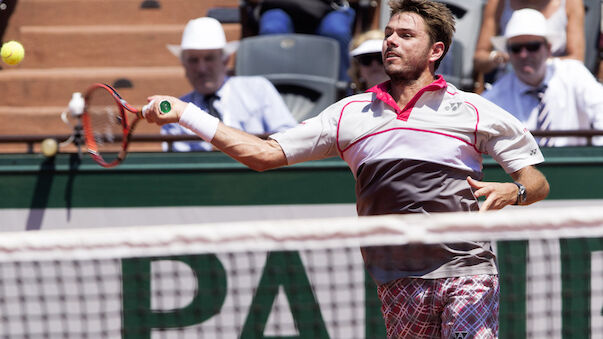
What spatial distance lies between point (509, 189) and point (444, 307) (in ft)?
1.61

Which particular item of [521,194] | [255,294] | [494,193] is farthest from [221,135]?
[255,294]

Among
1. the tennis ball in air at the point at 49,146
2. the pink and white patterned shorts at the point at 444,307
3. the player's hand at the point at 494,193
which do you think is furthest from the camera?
the tennis ball in air at the point at 49,146

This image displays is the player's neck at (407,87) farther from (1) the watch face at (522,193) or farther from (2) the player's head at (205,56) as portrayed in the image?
(2) the player's head at (205,56)

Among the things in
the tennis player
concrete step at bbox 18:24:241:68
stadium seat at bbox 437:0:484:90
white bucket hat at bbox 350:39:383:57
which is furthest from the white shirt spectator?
the tennis player

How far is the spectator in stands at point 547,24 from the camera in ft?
18.3

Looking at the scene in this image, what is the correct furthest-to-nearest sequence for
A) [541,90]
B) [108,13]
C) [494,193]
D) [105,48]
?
[108,13], [105,48], [541,90], [494,193]

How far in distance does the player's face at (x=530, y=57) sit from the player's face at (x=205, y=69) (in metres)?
1.82

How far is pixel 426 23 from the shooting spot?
313cm

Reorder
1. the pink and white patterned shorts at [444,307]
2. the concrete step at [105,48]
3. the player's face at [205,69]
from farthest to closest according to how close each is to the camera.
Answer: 1. the concrete step at [105,48]
2. the player's face at [205,69]
3. the pink and white patterned shorts at [444,307]

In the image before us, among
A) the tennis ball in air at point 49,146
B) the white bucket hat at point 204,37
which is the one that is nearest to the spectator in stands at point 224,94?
the white bucket hat at point 204,37

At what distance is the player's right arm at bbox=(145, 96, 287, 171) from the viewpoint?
2.98 m

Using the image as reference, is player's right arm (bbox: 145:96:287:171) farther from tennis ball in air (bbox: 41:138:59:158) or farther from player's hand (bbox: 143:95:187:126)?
tennis ball in air (bbox: 41:138:59:158)

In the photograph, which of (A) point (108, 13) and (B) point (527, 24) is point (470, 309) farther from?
(A) point (108, 13)

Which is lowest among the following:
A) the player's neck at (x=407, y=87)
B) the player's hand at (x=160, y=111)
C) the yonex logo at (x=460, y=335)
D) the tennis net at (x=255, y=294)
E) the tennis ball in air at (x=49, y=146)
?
the tennis net at (x=255, y=294)
